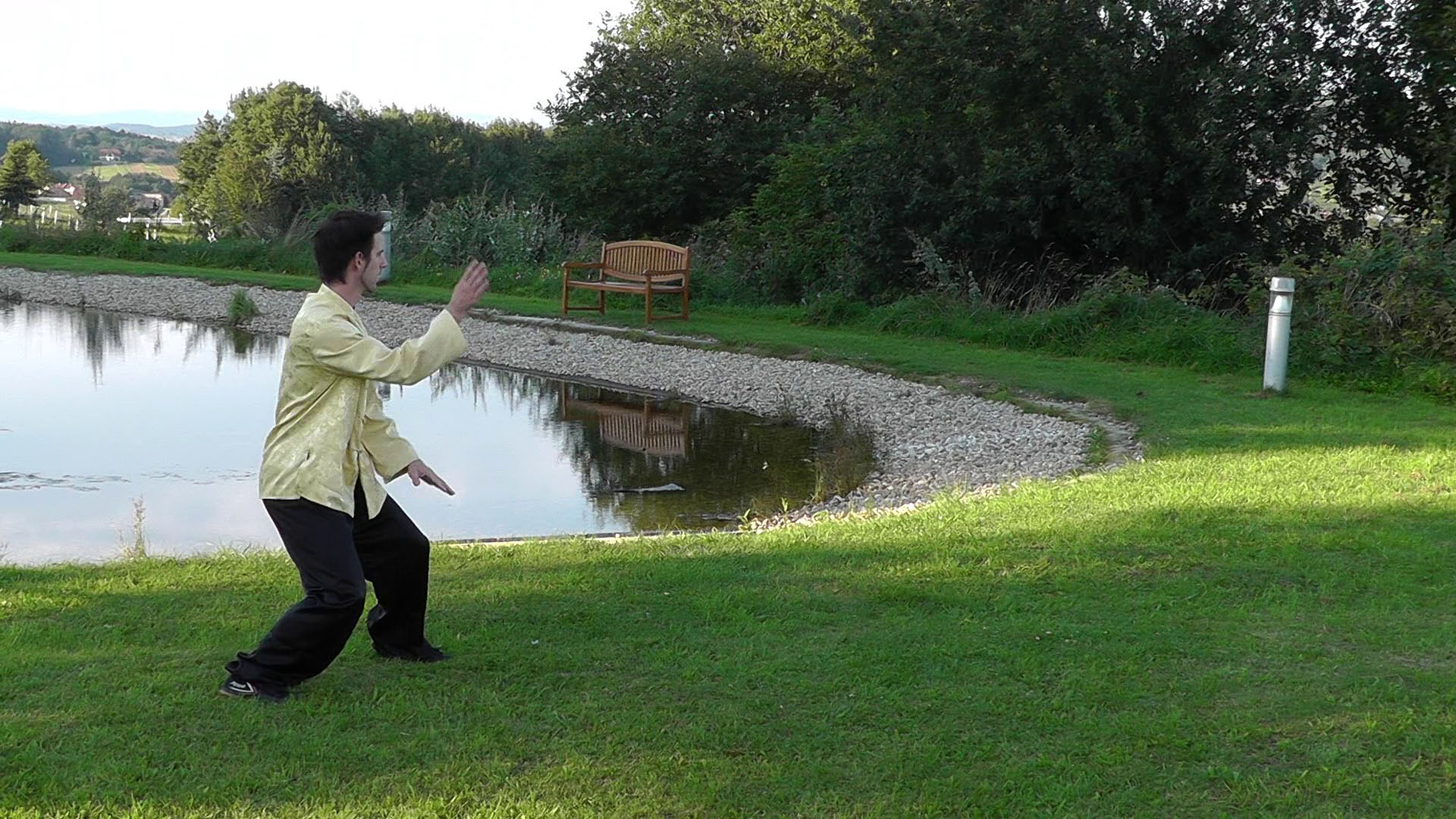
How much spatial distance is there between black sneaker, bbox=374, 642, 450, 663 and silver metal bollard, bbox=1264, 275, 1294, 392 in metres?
8.89

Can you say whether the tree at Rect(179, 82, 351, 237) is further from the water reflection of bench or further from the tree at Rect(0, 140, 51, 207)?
the water reflection of bench

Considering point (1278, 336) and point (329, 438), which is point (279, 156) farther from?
point (329, 438)

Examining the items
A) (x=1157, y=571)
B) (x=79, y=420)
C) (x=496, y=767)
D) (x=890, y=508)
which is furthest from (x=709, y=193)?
(x=496, y=767)

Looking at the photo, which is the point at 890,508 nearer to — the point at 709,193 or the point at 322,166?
the point at 709,193

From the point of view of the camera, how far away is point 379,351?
4.15 meters

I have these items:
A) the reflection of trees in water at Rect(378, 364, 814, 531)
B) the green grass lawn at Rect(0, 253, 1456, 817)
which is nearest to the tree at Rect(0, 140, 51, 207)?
the reflection of trees in water at Rect(378, 364, 814, 531)

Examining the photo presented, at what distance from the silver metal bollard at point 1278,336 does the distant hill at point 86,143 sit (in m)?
97.8

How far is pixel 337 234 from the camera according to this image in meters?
4.17

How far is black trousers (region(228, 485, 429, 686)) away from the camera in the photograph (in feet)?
13.6

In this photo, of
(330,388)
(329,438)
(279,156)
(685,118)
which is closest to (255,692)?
(329,438)

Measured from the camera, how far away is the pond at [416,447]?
8.54 metres

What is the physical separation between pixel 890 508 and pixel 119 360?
1183 cm

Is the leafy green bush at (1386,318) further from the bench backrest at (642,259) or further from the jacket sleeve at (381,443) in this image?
the jacket sleeve at (381,443)

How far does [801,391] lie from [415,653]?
9.42 metres
